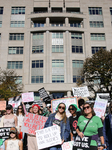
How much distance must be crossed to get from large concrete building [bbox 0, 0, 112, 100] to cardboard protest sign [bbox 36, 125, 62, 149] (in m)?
27.7

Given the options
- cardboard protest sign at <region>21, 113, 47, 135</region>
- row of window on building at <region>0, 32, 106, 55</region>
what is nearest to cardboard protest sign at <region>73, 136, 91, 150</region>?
cardboard protest sign at <region>21, 113, 47, 135</region>

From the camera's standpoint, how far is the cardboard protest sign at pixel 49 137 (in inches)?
159

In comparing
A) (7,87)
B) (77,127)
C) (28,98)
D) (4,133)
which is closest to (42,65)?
(7,87)

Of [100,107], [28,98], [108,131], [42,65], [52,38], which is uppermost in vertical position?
[52,38]

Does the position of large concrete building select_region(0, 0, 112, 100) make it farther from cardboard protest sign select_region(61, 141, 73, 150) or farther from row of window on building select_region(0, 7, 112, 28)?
cardboard protest sign select_region(61, 141, 73, 150)

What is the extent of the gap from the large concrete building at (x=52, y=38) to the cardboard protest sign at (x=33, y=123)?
26726 millimetres

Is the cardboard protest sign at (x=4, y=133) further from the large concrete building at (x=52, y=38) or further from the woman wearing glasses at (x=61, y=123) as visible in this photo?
the large concrete building at (x=52, y=38)

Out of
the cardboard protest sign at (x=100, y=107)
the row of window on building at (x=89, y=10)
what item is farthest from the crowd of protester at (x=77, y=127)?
the row of window on building at (x=89, y=10)

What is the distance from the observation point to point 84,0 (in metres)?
38.8

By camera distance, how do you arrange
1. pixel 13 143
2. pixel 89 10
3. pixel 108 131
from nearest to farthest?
pixel 108 131 → pixel 13 143 → pixel 89 10

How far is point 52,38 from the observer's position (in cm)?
3594

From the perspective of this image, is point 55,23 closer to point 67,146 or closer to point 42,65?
point 42,65

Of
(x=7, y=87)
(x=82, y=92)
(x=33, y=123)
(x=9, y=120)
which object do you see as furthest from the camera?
(x=7, y=87)

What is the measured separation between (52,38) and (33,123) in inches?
1277
